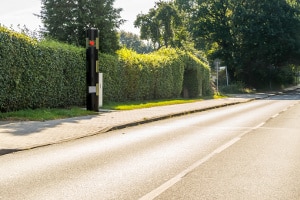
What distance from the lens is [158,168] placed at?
7141 millimetres

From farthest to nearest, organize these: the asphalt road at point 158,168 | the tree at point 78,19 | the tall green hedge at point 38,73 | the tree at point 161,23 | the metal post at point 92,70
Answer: the tree at point 161,23, the tree at point 78,19, the metal post at point 92,70, the tall green hedge at point 38,73, the asphalt road at point 158,168

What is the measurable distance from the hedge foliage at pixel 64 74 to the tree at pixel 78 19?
9.00ft

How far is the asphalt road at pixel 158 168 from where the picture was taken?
5.57 m

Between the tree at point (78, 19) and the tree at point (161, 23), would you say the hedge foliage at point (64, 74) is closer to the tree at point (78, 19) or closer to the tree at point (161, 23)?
the tree at point (78, 19)

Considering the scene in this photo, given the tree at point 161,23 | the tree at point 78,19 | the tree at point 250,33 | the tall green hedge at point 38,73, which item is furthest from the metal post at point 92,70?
the tree at point 161,23

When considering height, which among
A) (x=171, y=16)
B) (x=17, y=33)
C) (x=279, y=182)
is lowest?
(x=279, y=182)

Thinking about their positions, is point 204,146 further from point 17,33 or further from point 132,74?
point 132,74

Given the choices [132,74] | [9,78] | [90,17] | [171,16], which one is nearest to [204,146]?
[9,78]

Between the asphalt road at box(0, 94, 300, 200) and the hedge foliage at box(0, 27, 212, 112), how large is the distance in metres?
6.02

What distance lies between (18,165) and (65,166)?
0.78 meters

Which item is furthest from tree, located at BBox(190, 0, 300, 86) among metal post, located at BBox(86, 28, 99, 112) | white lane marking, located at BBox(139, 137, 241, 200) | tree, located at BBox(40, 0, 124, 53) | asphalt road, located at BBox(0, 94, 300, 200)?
white lane marking, located at BBox(139, 137, 241, 200)

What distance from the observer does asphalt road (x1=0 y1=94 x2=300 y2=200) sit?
557cm

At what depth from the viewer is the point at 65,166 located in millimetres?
7258

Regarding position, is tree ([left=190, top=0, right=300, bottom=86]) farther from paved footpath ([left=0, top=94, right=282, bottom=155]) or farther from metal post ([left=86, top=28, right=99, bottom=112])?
paved footpath ([left=0, top=94, right=282, bottom=155])
